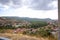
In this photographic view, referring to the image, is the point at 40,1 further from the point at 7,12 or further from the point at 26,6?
the point at 7,12

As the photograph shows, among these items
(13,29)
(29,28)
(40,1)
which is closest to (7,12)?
(13,29)

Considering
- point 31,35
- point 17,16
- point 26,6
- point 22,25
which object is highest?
point 26,6

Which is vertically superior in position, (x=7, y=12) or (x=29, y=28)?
(x=7, y=12)

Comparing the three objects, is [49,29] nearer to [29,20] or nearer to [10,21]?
[29,20]

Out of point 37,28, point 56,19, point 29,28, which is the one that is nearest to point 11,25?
point 29,28

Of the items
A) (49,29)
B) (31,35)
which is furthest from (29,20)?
(49,29)

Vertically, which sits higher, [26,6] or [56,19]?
[26,6]

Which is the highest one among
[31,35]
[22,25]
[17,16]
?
[17,16]
